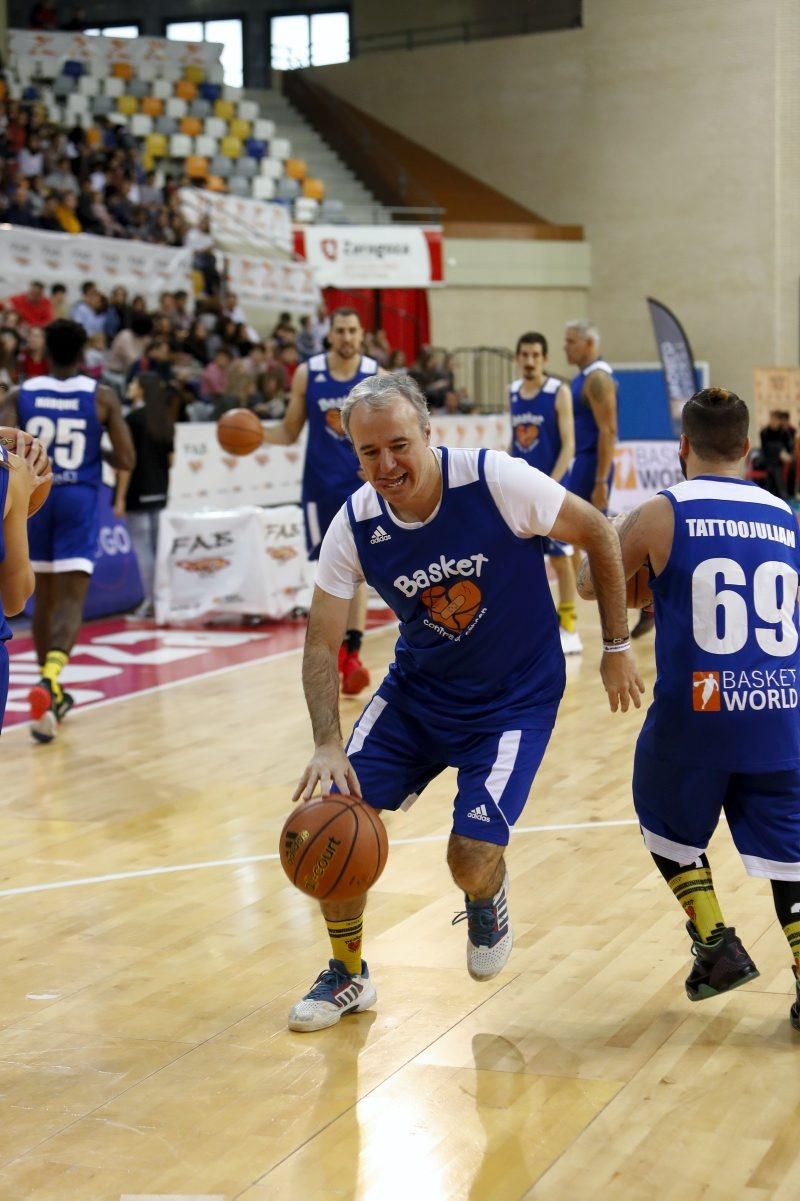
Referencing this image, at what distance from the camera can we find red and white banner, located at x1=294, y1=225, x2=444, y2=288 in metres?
19.5

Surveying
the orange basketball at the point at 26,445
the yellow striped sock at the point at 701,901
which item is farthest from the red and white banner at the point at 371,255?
the yellow striped sock at the point at 701,901

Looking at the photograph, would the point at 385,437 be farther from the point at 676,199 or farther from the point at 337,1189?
the point at 676,199

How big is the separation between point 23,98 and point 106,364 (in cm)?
761

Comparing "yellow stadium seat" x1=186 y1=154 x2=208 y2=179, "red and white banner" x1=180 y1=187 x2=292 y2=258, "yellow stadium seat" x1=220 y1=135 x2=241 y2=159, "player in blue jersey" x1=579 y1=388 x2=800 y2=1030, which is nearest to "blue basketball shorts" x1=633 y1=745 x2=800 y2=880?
"player in blue jersey" x1=579 y1=388 x2=800 y2=1030

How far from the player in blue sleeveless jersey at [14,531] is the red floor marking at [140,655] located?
170 inches

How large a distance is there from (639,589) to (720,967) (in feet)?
3.00

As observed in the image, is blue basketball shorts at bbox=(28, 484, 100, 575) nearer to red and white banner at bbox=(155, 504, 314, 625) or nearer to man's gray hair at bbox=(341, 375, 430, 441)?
red and white banner at bbox=(155, 504, 314, 625)

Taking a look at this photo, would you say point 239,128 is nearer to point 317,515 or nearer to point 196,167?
point 196,167

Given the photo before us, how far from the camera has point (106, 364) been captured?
14.6 m

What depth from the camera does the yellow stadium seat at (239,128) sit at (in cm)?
2328

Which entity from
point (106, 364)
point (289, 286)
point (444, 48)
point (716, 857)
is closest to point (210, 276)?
point (289, 286)

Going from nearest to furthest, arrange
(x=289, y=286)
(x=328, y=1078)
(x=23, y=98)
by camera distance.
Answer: (x=328, y=1078) < (x=289, y=286) < (x=23, y=98)

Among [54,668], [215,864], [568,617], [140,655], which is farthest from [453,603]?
[140,655]

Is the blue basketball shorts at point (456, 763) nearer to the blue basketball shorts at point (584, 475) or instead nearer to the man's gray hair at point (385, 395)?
the man's gray hair at point (385, 395)
